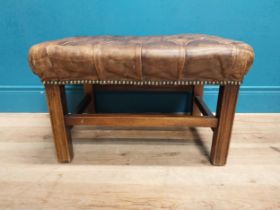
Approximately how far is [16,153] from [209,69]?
76 cm

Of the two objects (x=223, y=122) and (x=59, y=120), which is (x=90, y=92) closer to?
(x=59, y=120)

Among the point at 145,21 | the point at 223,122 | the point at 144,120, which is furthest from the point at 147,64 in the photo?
the point at 145,21

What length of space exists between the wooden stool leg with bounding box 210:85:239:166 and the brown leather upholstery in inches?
2.0

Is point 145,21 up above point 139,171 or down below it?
above

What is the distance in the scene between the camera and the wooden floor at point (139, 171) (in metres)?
0.60

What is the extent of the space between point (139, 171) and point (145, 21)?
66cm

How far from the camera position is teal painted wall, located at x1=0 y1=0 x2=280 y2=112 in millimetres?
949

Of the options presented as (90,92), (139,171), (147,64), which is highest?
(147,64)

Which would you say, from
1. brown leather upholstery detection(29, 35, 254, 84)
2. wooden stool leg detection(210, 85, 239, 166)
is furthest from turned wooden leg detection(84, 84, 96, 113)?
wooden stool leg detection(210, 85, 239, 166)

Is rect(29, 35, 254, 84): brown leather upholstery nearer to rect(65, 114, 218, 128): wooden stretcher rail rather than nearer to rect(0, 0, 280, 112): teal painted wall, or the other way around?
rect(65, 114, 218, 128): wooden stretcher rail

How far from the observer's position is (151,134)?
947 mm

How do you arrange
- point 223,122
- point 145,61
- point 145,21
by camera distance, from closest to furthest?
point 145,61
point 223,122
point 145,21

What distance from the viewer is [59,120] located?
0.69 m

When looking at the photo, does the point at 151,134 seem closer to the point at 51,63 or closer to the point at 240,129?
the point at 240,129
